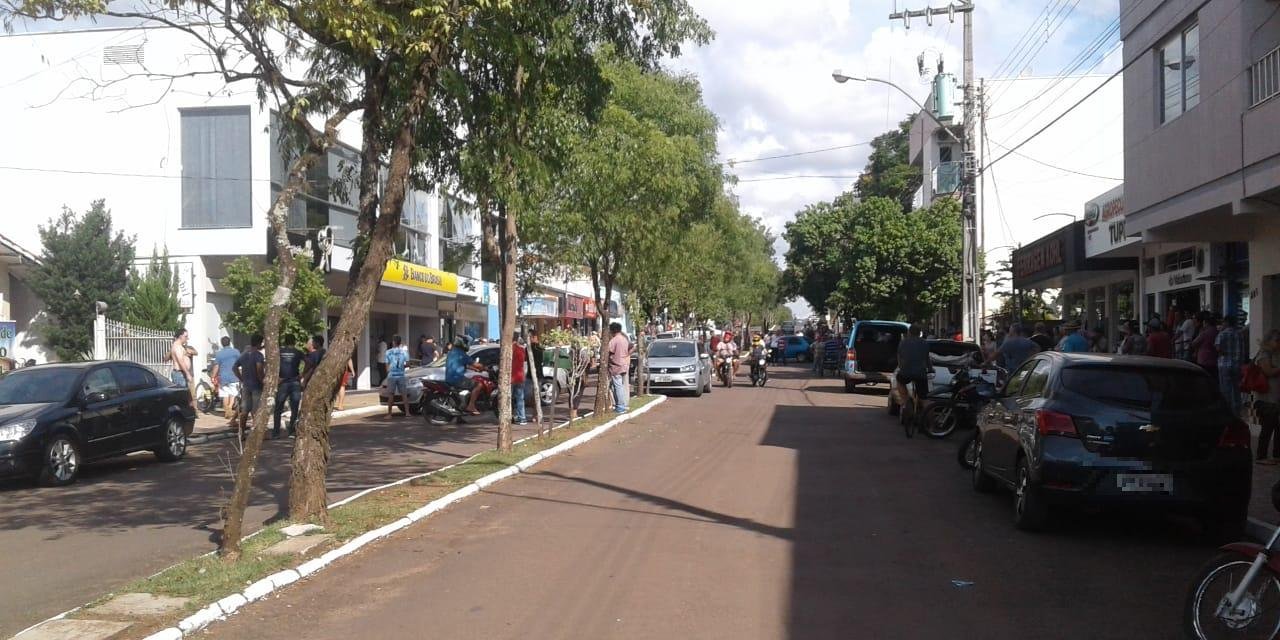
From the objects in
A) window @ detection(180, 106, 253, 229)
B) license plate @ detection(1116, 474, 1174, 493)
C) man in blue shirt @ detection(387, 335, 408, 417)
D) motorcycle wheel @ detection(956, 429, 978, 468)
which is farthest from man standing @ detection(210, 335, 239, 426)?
license plate @ detection(1116, 474, 1174, 493)

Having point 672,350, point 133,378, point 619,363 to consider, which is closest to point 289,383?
point 133,378

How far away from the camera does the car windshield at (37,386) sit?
13.2 metres

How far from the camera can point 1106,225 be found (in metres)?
22.3

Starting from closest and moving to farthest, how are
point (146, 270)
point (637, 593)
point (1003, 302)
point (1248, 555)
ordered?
point (1248, 555)
point (637, 593)
point (146, 270)
point (1003, 302)

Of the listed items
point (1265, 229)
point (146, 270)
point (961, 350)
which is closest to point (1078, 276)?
point (961, 350)

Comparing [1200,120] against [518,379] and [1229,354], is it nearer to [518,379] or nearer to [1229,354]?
[1229,354]

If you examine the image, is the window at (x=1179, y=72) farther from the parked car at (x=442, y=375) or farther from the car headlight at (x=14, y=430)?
the car headlight at (x=14, y=430)

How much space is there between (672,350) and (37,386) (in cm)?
1818

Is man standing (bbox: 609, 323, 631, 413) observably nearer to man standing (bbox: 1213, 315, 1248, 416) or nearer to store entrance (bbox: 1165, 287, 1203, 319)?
store entrance (bbox: 1165, 287, 1203, 319)

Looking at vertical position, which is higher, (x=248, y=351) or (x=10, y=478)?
(x=248, y=351)

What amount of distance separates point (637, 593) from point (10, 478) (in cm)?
919

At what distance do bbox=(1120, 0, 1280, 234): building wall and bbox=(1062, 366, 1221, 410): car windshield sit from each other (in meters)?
5.21

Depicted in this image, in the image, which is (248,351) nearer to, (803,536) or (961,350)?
(803,536)

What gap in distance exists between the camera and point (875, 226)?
3912 centimetres
